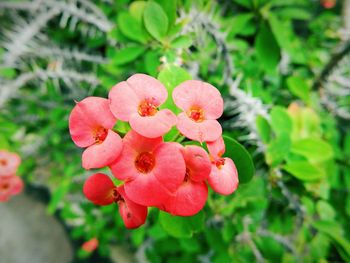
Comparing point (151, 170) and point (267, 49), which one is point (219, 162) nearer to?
point (151, 170)

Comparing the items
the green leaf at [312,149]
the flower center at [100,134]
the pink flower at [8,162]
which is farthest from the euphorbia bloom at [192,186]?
the pink flower at [8,162]

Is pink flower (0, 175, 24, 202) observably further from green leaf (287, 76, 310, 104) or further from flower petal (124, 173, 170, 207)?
green leaf (287, 76, 310, 104)

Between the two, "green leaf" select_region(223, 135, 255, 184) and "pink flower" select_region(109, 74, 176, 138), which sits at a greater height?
"pink flower" select_region(109, 74, 176, 138)

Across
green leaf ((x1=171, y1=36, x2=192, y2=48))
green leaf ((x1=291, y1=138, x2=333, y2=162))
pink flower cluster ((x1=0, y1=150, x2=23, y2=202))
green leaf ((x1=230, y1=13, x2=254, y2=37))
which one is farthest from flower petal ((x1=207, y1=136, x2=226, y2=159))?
pink flower cluster ((x1=0, y1=150, x2=23, y2=202))

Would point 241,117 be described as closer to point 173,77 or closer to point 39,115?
point 173,77

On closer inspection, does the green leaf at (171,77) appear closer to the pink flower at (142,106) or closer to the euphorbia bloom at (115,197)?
the pink flower at (142,106)

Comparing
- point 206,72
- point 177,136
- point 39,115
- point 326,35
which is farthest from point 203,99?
point 326,35

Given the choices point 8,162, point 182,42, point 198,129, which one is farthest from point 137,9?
point 8,162
